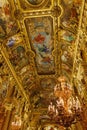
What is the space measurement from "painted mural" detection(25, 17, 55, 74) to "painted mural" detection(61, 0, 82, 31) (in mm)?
868

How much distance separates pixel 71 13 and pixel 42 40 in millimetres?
3130

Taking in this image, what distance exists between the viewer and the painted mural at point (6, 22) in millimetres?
10681

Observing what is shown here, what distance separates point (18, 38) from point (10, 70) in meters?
2.46

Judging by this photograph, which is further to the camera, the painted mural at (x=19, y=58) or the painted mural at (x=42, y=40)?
the painted mural at (x=19, y=58)

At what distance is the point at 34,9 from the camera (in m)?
11.1

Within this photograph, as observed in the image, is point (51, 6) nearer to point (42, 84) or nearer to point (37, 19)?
point (37, 19)

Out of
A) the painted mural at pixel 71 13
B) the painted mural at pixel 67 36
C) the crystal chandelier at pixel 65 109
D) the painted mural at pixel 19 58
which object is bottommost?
the crystal chandelier at pixel 65 109

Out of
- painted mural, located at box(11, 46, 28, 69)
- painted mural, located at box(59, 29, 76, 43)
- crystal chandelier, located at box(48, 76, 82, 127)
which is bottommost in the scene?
crystal chandelier, located at box(48, 76, 82, 127)

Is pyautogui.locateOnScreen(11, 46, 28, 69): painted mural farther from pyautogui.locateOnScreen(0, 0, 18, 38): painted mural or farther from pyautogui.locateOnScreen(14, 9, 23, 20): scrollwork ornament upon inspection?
pyautogui.locateOnScreen(14, 9, 23, 20): scrollwork ornament

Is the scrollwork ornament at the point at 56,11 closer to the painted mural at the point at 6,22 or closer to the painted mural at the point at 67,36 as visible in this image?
the painted mural at the point at 67,36

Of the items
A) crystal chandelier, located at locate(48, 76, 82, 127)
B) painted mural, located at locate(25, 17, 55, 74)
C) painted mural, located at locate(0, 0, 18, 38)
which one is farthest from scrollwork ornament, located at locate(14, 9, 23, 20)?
crystal chandelier, located at locate(48, 76, 82, 127)

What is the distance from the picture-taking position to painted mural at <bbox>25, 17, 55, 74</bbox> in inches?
476

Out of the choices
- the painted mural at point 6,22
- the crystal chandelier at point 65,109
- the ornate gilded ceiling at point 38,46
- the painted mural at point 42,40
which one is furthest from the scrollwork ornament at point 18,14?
the crystal chandelier at point 65,109

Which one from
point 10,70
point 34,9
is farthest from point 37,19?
point 10,70
